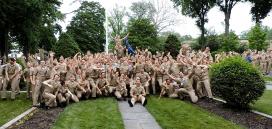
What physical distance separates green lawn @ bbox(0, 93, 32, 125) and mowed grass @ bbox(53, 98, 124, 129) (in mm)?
1647

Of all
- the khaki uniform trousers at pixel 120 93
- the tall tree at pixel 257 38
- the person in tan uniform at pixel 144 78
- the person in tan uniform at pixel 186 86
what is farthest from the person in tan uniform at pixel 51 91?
the tall tree at pixel 257 38

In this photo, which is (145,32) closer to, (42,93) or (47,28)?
(47,28)

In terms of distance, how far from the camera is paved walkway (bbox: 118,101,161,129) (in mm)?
13062

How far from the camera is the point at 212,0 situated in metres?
53.6

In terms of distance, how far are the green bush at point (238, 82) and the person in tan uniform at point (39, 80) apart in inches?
279

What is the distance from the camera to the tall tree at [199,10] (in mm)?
54928

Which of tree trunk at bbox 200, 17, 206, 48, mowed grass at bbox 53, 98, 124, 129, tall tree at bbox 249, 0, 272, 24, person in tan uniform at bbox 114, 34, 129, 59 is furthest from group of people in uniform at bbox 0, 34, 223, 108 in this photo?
tree trunk at bbox 200, 17, 206, 48

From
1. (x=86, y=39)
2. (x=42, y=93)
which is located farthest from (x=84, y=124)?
(x=86, y=39)

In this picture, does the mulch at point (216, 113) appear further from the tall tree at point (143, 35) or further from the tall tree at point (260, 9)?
the tall tree at point (260, 9)

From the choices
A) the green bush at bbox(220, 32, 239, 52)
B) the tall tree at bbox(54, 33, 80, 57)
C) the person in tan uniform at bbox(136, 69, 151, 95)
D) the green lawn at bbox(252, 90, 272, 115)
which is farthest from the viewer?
the green bush at bbox(220, 32, 239, 52)

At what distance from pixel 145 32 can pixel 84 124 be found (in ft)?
127

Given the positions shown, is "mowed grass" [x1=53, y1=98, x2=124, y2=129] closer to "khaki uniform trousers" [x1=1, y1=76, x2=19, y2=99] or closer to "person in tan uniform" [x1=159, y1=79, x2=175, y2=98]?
"person in tan uniform" [x1=159, y1=79, x2=175, y2=98]

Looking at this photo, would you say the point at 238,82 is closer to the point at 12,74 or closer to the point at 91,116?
the point at 91,116

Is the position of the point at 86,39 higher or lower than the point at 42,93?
higher
